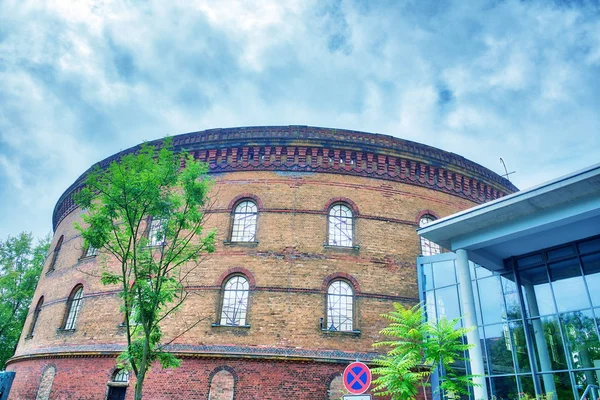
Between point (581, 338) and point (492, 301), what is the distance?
2567 mm

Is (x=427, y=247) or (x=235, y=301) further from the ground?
(x=427, y=247)

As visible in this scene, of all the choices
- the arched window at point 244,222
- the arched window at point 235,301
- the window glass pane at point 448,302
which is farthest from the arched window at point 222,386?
the window glass pane at point 448,302

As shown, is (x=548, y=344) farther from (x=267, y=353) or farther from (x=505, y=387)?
(x=267, y=353)

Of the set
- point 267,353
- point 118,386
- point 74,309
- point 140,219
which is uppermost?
point 140,219

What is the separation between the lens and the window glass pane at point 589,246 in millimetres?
10375

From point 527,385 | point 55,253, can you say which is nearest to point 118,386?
point 55,253

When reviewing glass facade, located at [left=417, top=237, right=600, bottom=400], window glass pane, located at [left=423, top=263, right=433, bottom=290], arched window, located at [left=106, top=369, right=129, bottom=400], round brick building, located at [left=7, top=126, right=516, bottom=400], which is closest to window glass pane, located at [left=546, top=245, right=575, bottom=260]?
glass facade, located at [left=417, top=237, right=600, bottom=400]

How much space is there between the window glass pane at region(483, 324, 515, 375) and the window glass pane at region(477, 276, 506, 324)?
246 millimetres

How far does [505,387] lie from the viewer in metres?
11.6

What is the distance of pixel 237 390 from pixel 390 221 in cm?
781

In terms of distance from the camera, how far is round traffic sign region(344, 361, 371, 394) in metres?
6.63

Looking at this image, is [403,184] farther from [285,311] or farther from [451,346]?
[451,346]

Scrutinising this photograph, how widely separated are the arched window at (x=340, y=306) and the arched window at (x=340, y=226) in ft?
4.90

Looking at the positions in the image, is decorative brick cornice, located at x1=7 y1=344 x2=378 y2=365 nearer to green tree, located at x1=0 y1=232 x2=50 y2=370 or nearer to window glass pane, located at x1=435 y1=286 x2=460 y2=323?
window glass pane, located at x1=435 y1=286 x2=460 y2=323
